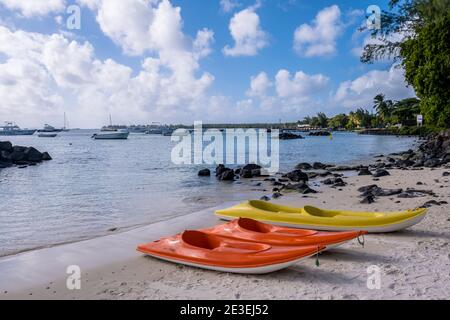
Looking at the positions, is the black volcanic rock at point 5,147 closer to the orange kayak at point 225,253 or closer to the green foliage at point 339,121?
the orange kayak at point 225,253

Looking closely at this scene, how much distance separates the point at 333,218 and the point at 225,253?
3.18m

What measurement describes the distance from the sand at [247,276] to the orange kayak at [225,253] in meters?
0.14

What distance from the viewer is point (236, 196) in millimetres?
15648

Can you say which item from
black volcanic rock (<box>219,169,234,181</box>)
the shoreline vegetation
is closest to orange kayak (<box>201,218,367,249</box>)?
the shoreline vegetation

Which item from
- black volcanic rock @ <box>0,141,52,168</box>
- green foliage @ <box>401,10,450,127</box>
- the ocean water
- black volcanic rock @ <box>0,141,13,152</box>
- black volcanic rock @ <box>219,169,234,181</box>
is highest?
green foliage @ <box>401,10,450,127</box>

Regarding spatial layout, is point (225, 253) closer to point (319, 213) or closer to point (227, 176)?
point (319, 213)

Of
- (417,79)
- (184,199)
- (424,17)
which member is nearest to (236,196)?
(184,199)

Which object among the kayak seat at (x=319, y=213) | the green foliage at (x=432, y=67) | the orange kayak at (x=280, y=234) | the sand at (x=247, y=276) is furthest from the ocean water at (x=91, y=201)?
the green foliage at (x=432, y=67)

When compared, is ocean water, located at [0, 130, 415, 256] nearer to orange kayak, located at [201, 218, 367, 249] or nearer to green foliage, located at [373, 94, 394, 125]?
orange kayak, located at [201, 218, 367, 249]

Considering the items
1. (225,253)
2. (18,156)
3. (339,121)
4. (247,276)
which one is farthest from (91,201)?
(339,121)

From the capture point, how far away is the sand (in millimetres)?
5051

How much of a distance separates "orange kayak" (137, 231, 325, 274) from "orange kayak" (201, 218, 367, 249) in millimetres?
367

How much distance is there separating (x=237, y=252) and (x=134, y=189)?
13.6 m

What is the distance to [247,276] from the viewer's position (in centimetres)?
566
